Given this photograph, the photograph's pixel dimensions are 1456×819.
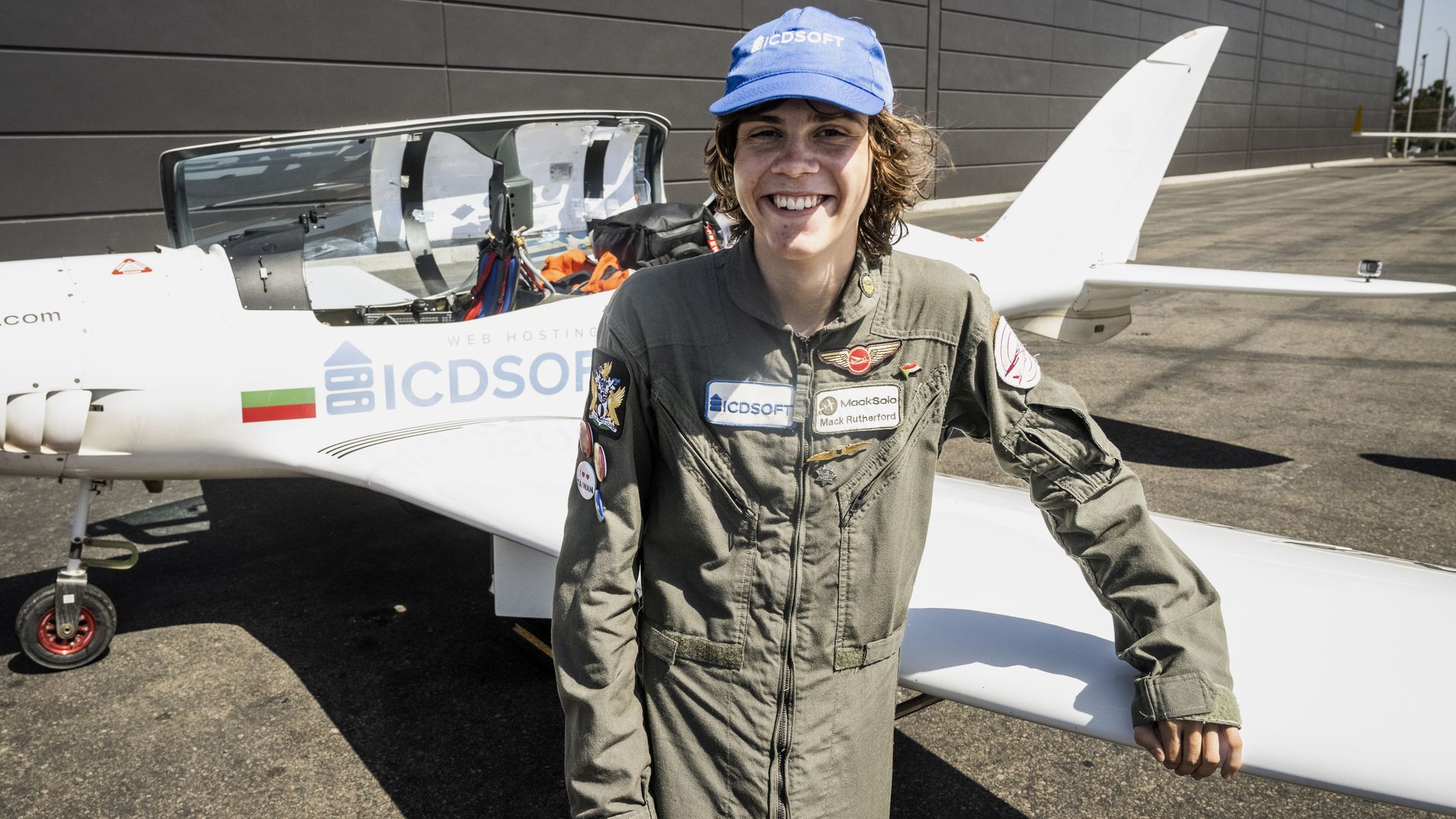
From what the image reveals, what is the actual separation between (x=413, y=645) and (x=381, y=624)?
25 cm

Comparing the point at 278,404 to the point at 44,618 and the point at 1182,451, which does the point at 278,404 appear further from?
the point at 1182,451

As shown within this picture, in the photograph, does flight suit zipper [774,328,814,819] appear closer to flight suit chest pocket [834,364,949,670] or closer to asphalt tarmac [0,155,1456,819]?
flight suit chest pocket [834,364,949,670]

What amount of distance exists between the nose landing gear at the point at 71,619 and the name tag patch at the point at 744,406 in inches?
133

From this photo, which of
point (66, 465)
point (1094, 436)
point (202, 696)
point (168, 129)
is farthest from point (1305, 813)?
point (168, 129)

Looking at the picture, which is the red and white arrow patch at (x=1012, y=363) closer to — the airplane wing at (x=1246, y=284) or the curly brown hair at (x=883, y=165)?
the curly brown hair at (x=883, y=165)

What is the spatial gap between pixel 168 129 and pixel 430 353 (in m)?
8.49

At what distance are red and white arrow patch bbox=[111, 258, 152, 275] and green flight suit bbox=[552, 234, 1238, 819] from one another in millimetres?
3101

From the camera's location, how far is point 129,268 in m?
3.83

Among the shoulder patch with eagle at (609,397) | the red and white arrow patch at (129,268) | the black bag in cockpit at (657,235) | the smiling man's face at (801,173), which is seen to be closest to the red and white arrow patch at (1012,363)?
the smiling man's face at (801,173)

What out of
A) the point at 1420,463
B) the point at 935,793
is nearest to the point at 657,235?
the point at 935,793

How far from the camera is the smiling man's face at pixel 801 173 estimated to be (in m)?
1.43

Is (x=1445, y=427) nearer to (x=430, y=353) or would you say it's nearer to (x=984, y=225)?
(x=430, y=353)

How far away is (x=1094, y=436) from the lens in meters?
1.56

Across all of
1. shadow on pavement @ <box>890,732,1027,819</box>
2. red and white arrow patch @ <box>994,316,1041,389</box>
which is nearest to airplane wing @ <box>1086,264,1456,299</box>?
shadow on pavement @ <box>890,732,1027,819</box>
